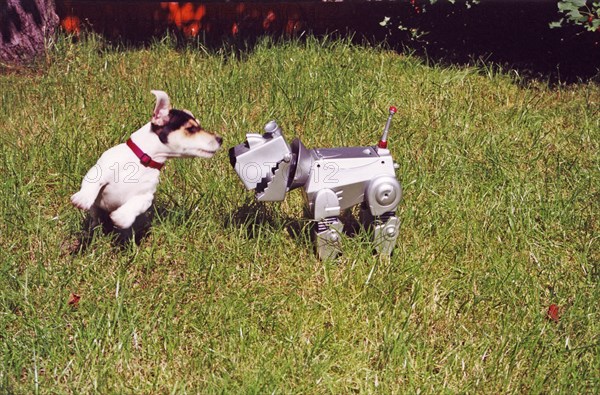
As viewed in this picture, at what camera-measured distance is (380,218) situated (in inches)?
120

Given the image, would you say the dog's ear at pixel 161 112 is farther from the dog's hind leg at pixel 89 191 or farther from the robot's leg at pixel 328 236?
the robot's leg at pixel 328 236

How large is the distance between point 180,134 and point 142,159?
0.59 ft

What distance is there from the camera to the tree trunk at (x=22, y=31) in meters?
5.20

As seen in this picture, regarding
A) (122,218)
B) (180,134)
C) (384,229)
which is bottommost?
(384,229)

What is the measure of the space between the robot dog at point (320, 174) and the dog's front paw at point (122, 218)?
0.47m

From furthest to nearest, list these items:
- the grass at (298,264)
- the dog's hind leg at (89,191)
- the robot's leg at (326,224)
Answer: the robot's leg at (326,224)
the dog's hind leg at (89,191)
the grass at (298,264)

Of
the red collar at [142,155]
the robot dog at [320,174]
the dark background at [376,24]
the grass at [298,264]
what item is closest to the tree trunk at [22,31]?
the dark background at [376,24]

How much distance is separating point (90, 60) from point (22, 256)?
Result: 2.41m

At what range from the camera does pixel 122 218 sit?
278 centimetres

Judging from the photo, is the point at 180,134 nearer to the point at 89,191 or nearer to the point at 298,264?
the point at 89,191

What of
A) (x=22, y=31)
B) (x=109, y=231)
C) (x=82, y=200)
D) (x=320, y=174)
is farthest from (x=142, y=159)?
(x=22, y=31)

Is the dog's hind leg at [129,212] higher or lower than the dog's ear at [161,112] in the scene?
lower

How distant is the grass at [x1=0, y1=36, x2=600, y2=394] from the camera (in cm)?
257

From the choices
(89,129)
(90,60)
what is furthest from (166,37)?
(89,129)
